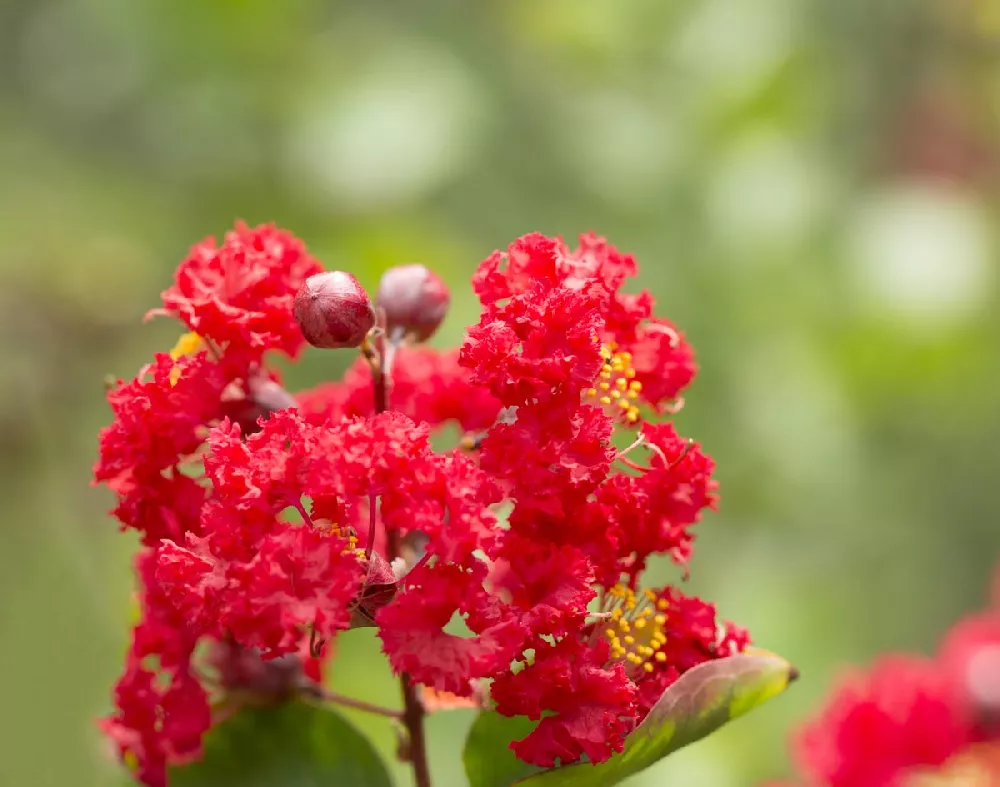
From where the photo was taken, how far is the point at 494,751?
0.92m

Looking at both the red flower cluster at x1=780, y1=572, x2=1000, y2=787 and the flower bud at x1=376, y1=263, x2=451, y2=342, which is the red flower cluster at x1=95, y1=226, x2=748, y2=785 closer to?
the flower bud at x1=376, y1=263, x2=451, y2=342

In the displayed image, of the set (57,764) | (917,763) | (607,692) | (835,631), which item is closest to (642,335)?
(607,692)

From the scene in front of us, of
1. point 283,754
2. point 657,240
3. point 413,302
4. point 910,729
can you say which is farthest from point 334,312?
point 657,240

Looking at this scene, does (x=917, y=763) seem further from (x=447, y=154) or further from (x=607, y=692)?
(x=447, y=154)

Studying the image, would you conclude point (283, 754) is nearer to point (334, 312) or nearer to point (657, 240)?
point (334, 312)

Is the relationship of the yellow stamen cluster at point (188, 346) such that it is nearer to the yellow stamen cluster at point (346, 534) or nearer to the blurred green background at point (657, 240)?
the yellow stamen cluster at point (346, 534)

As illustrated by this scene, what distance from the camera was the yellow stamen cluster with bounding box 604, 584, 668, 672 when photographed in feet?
2.83

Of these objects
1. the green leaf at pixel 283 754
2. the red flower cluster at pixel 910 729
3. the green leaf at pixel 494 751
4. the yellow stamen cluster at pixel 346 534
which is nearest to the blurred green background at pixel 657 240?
the red flower cluster at pixel 910 729

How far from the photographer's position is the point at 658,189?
8.74ft

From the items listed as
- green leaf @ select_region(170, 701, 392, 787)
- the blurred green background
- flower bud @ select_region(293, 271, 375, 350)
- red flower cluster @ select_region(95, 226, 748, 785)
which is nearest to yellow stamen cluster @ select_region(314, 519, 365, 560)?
red flower cluster @ select_region(95, 226, 748, 785)

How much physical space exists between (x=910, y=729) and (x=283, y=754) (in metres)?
0.70

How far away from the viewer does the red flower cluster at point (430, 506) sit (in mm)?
762

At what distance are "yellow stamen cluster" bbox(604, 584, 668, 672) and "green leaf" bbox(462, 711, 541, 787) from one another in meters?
0.09

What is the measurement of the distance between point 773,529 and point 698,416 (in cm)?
29
